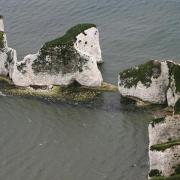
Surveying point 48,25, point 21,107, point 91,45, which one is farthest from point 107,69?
point 48,25

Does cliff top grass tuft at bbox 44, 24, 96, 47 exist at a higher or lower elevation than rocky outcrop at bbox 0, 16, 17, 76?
higher

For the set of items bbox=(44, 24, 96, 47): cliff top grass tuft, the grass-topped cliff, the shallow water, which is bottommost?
the shallow water

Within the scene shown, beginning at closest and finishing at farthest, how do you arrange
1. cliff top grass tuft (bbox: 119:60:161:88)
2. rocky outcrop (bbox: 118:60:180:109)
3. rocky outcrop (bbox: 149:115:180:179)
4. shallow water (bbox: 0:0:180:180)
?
rocky outcrop (bbox: 149:115:180:179)
shallow water (bbox: 0:0:180:180)
rocky outcrop (bbox: 118:60:180:109)
cliff top grass tuft (bbox: 119:60:161:88)

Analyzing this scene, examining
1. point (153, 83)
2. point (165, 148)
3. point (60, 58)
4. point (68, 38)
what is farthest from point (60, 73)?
point (165, 148)

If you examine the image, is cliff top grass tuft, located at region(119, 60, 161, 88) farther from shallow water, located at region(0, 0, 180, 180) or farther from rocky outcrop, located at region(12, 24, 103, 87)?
rocky outcrop, located at region(12, 24, 103, 87)

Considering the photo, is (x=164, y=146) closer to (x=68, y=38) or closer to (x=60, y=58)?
(x=60, y=58)

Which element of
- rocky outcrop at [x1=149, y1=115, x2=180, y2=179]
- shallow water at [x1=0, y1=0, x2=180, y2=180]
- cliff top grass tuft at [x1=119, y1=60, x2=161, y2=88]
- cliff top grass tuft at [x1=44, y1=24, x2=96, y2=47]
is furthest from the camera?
cliff top grass tuft at [x1=44, y1=24, x2=96, y2=47]

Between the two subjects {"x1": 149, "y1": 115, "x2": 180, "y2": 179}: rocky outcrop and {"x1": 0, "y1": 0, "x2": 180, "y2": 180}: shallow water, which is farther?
{"x1": 0, "y1": 0, "x2": 180, "y2": 180}: shallow water

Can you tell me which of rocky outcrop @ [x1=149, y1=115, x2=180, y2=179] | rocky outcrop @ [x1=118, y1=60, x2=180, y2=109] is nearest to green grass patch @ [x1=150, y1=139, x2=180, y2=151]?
rocky outcrop @ [x1=149, y1=115, x2=180, y2=179]
